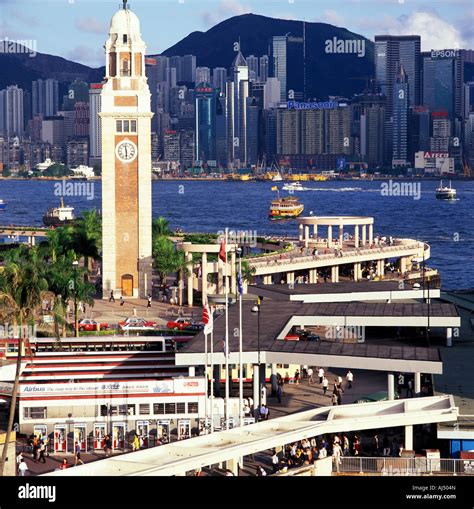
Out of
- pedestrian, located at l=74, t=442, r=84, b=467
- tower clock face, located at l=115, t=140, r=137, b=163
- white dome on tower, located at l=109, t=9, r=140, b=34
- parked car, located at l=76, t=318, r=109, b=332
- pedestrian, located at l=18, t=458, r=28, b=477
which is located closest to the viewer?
pedestrian, located at l=18, t=458, r=28, b=477

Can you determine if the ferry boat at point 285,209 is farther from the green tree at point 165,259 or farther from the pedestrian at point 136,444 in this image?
the pedestrian at point 136,444

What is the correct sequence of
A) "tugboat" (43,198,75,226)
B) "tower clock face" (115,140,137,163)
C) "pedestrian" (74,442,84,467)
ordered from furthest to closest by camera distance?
"tugboat" (43,198,75,226) → "tower clock face" (115,140,137,163) → "pedestrian" (74,442,84,467)

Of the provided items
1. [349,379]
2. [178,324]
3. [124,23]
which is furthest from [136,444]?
[124,23]

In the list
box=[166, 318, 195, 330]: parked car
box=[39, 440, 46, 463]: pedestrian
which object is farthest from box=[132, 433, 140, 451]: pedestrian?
box=[166, 318, 195, 330]: parked car

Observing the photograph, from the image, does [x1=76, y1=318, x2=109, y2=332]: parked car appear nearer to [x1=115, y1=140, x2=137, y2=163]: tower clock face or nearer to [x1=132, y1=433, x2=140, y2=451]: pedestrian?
[x1=115, y1=140, x2=137, y2=163]: tower clock face

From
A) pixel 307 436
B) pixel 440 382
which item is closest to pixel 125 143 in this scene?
pixel 440 382

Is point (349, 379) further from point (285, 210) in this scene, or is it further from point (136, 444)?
point (285, 210)

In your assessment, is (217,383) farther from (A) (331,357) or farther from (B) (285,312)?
(B) (285,312)
